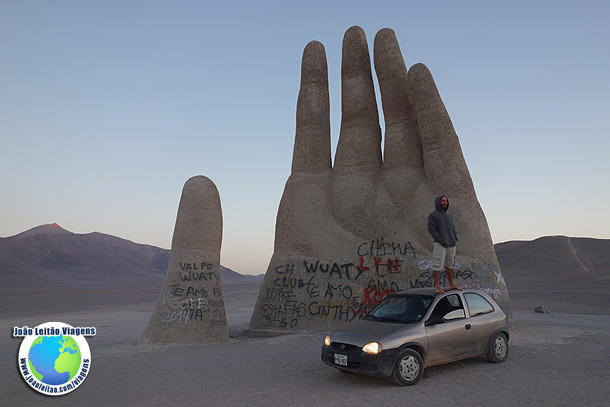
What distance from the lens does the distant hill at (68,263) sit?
87250 millimetres

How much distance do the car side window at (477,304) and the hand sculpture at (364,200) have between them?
402 cm

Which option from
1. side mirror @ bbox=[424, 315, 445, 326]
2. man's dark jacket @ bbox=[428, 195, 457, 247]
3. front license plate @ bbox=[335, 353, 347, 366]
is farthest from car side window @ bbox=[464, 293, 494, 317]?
front license plate @ bbox=[335, 353, 347, 366]

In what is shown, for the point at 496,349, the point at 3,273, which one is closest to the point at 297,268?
the point at 496,349

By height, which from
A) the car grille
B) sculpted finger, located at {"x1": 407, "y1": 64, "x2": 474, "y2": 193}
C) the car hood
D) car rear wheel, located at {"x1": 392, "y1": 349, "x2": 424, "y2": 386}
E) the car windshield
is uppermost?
sculpted finger, located at {"x1": 407, "y1": 64, "x2": 474, "y2": 193}

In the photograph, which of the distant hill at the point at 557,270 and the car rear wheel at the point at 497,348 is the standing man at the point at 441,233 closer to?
the car rear wheel at the point at 497,348

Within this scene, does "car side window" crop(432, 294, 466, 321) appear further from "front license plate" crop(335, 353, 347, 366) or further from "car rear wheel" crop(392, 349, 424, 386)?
"front license plate" crop(335, 353, 347, 366)

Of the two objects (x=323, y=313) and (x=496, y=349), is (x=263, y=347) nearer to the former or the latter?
(x=323, y=313)

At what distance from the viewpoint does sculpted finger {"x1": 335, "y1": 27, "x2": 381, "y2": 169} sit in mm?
16406

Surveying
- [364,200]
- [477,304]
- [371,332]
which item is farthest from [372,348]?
[364,200]

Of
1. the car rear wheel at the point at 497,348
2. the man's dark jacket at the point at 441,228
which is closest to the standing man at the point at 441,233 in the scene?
the man's dark jacket at the point at 441,228

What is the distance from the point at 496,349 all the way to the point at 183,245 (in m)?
8.84

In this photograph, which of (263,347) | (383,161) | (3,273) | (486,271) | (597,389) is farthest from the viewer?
(3,273)

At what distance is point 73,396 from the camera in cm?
739

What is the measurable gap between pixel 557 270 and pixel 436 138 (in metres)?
58.5
